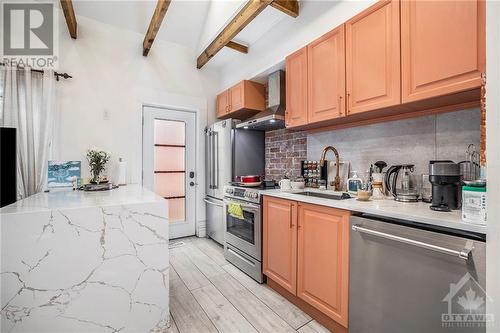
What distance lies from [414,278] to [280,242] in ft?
3.52

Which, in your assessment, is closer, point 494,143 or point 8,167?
point 494,143

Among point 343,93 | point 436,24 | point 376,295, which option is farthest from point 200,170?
point 436,24

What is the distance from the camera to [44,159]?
100 inches

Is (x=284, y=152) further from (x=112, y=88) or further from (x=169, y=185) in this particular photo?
(x=112, y=88)

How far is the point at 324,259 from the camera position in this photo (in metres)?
1.66

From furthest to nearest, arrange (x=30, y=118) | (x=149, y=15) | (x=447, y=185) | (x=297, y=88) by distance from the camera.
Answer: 1. (x=149, y=15)
2. (x=30, y=118)
3. (x=297, y=88)
4. (x=447, y=185)

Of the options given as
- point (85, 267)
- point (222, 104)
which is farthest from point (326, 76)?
point (85, 267)

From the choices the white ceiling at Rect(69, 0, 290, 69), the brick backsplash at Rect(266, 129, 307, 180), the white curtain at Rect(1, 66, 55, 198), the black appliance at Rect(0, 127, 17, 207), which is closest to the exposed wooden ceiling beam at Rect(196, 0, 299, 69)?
the white ceiling at Rect(69, 0, 290, 69)

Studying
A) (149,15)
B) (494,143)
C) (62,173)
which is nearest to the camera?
(494,143)

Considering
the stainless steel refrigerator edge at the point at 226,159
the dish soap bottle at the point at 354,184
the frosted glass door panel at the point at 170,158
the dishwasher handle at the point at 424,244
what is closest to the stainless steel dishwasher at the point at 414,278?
the dishwasher handle at the point at 424,244

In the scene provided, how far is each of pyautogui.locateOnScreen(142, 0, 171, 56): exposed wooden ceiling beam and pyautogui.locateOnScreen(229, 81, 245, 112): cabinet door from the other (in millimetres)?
1224

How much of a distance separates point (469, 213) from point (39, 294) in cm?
233

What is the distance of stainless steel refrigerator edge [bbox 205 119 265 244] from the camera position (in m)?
3.23

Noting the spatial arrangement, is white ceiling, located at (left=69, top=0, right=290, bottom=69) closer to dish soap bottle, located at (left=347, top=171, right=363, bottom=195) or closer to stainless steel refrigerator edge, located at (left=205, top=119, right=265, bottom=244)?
stainless steel refrigerator edge, located at (left=205, top=119, right=265, bottom=244)
